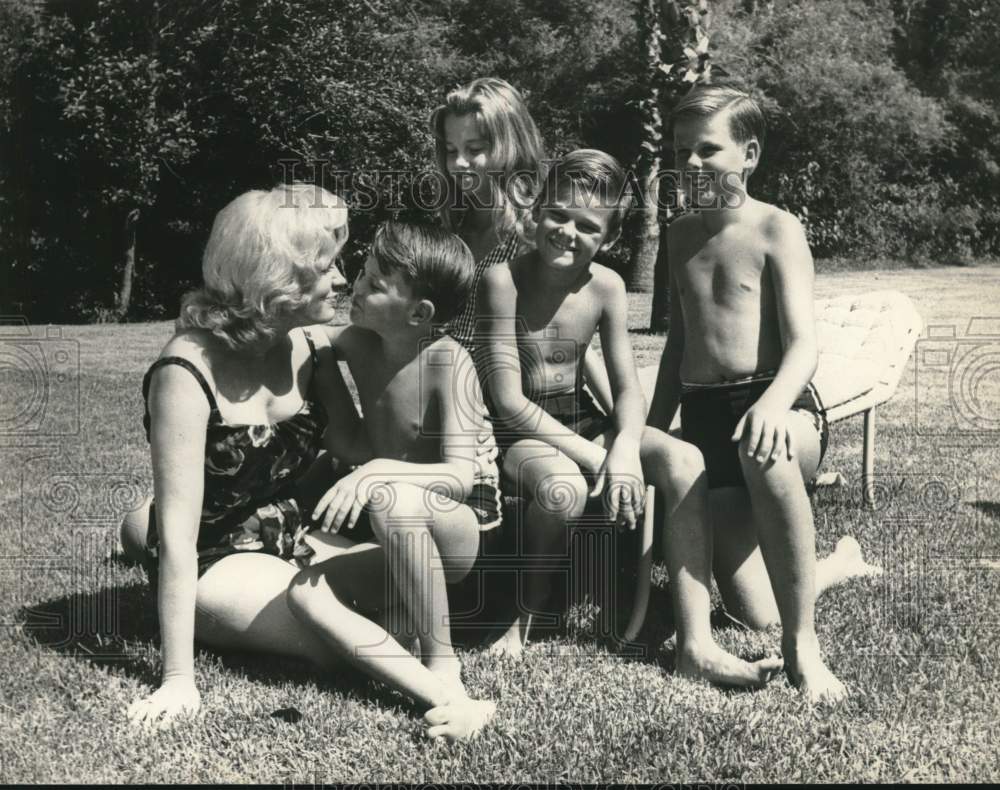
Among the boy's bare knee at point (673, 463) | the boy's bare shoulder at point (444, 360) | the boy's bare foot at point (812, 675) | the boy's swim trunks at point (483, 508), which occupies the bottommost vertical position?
the boy's bare foot at point (812, 675)

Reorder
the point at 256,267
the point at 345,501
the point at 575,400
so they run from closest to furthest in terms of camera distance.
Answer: the point at 345,501
the point at 256,267
the point at 575,400

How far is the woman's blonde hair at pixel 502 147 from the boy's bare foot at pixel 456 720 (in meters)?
1.60

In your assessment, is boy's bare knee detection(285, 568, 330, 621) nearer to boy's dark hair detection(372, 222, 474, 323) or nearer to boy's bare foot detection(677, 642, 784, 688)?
boy's dark hair detection(372, 222, 474, 323)

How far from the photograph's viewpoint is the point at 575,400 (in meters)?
3.15

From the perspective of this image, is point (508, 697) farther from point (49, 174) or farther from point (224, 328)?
point (49, 174)

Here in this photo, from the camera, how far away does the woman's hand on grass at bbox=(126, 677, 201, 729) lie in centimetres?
243

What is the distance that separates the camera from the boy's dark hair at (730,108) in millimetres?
2916

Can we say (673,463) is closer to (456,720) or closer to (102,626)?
(456,720)

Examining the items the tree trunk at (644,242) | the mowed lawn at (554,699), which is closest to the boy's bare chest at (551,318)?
the mowed lawn at (554,699)

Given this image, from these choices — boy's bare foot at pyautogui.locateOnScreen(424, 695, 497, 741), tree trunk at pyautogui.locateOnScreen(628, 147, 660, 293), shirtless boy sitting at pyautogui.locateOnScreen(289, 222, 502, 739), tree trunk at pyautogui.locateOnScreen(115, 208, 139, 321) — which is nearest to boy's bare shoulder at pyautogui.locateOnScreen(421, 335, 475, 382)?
shirtless boy sitting at pyautogui.locateOnScreen(289, 222, 502, 739)

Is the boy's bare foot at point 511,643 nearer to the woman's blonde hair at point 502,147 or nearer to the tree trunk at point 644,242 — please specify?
the woman's blonde hair at point 502,147

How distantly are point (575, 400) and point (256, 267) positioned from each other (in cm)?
102

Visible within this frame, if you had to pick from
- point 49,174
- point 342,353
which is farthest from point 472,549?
point 49,174
